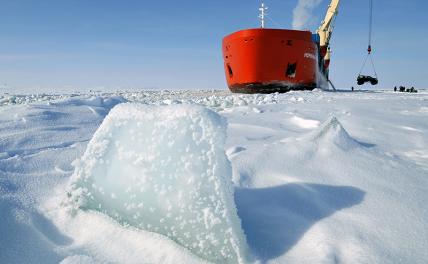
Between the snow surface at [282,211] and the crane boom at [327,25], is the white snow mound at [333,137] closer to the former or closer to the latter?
the snow surface at [282,211]

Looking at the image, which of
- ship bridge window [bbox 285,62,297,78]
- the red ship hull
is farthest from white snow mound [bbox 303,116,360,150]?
ship bridge window [bbox 285,62,297,78]

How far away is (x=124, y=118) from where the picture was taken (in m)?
1.39

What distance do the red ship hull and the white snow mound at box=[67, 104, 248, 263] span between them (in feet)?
31.7

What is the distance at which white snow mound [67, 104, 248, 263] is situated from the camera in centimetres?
112

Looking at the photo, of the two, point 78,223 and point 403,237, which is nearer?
point 403,237

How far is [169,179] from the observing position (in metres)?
1.20

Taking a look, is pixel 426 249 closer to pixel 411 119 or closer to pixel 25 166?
pixel 25 166

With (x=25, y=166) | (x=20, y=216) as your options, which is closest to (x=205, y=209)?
(x=20, y=216)

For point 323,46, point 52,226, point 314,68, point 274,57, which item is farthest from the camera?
point 323,46

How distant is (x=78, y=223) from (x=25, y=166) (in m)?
0.73

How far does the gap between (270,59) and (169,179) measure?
9.97 meters

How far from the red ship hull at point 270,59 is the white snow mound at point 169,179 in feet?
31.7

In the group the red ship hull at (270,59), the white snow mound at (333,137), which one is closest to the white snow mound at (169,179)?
the white snow mound at (333,137)

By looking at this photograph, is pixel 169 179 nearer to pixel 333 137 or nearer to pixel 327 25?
pixel 333 137
